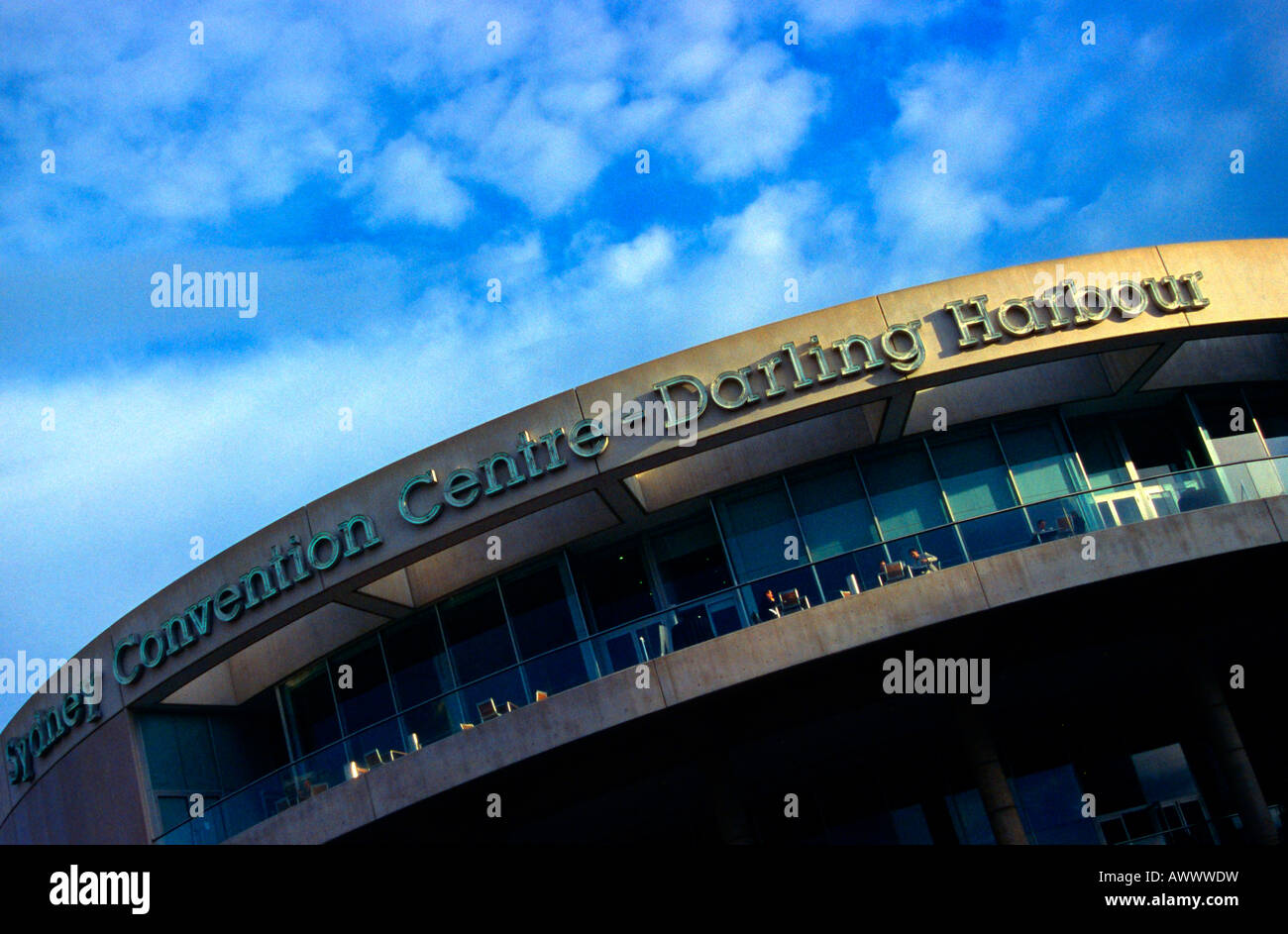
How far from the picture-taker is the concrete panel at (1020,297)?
64.1ft

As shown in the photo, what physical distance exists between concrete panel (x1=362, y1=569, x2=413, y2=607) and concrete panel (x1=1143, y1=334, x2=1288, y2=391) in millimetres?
15503

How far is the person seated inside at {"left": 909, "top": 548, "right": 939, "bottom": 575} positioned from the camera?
18.6 meters

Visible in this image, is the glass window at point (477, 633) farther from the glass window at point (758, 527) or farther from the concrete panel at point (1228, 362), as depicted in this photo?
the concrete panel at point (1228, 362)

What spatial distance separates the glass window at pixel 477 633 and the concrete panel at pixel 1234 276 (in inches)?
552

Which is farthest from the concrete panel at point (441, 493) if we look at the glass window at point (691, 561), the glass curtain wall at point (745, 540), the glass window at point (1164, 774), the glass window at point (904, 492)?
the glass window at point (1164, 774)

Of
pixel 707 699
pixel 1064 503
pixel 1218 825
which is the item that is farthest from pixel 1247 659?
pixel 707 699

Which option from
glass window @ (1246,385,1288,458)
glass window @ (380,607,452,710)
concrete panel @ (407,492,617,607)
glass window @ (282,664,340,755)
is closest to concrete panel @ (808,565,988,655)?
concrete panel @ (407,492,617,607)

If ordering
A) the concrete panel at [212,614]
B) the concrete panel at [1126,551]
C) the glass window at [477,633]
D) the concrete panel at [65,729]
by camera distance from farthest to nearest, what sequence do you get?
the concrete panel at [65,729], the glass window at [477,633], the concrete panel at [212,614], the concrete panel at [1126,551]

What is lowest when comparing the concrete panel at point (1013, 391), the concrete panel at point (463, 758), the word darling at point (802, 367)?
the concrete panel at point (463, 758)

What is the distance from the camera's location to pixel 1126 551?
60.3 ft

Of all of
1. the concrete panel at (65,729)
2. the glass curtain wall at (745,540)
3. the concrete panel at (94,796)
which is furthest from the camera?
the concrete panel at (65,729)

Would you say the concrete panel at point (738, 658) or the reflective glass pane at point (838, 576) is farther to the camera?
the reflective glass pane at point (838, 576)
